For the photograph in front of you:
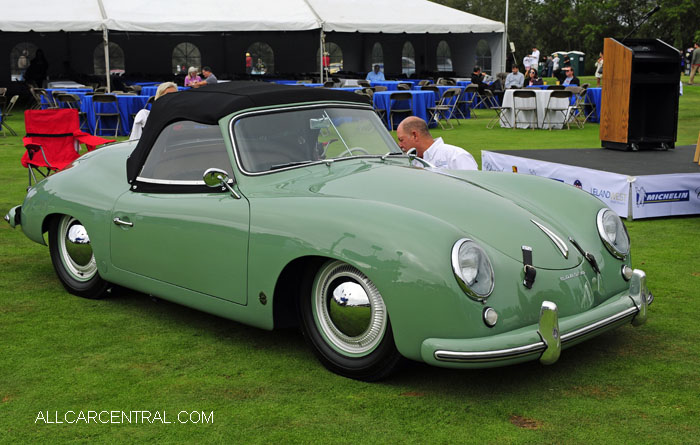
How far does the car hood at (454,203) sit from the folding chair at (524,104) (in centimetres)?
1455

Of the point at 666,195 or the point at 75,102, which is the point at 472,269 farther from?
the point at 75,102

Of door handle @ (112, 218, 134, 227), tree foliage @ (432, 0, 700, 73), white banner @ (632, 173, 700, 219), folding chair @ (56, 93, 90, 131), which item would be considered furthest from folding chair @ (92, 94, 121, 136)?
tree foliage @ (432, 0, 700, 73)

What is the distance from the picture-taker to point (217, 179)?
4.23 meters

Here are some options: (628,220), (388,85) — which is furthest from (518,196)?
(388,85)

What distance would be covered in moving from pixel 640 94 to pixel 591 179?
120 inches

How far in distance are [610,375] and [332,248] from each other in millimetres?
1485

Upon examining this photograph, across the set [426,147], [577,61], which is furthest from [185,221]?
[577,61]

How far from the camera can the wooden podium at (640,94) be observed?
1036 centimetres

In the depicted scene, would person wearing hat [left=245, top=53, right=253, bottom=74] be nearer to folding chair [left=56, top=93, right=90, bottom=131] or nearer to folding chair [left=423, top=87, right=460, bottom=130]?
folding chair [left=423, top=87, right=460, bottom=130]

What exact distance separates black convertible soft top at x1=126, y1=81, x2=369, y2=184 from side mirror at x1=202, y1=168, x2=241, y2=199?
0.35 m

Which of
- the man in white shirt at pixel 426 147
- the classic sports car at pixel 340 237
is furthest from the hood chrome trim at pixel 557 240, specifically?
the man in white shirt at pixel 426 147

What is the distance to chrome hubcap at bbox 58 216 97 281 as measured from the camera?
17.1 ft

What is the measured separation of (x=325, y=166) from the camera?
4.50m

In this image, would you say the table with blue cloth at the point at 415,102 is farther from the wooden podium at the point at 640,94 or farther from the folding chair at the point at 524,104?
the wooden podium at the point at 640,94
